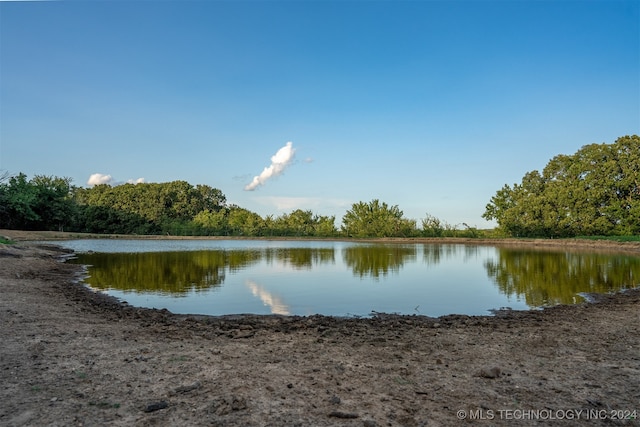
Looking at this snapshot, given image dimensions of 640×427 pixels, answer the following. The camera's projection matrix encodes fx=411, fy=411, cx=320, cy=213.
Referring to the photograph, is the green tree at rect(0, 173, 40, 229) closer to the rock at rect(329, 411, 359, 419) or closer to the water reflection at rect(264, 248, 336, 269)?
the water reflection at rect(264, 248, 336, 269)

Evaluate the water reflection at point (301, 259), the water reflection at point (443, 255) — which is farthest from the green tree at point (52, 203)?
the water reflection at point (443, 255)

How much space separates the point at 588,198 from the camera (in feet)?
178

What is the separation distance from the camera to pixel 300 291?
13.9 m

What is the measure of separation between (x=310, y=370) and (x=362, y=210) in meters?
75.3

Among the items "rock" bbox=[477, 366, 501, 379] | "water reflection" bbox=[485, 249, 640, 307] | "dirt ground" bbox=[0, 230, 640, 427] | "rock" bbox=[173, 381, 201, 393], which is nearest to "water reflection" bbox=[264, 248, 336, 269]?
"water reflection" bbox=[485, 249, 640, 307]

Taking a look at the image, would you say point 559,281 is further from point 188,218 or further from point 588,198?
point 188,218

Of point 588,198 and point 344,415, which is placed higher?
point 588,198

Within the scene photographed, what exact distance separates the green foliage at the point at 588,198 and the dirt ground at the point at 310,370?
5345 cm

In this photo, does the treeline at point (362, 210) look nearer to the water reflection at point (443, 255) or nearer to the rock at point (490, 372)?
the water reflection at point (443, 255)

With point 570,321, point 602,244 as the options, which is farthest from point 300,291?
point 602,244

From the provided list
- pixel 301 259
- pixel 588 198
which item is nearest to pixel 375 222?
pixel 588 198

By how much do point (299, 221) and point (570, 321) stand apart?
7602cm

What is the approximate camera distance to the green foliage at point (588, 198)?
52.6m

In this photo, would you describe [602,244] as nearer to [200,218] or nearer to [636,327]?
[636,327]
